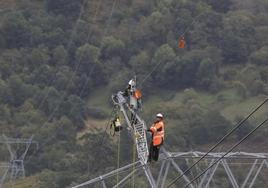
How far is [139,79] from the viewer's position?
184000mm

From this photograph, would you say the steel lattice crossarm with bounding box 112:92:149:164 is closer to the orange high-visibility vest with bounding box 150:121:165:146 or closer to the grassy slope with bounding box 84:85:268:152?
the orange high-visibility vest with bounding box 150:121:165:146

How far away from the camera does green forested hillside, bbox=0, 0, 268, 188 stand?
152 metres

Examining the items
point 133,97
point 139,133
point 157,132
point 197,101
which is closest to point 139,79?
point 197,101

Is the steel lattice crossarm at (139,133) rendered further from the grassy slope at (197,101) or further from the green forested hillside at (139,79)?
the grassy slope at (197,101)

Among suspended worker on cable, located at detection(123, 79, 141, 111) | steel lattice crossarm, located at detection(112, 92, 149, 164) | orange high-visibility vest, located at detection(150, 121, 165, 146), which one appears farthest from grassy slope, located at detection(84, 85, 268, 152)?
orange high-visibility vest, located at detection(150, 121, 165, 146)

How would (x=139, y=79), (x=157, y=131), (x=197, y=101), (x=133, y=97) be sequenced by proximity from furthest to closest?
(x=139, y=79) < (x=197, y=101) < (x=133, y=97) < (x=157, y=131)

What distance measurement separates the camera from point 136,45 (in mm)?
199000

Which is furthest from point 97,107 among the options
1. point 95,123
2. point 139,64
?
point 139,64

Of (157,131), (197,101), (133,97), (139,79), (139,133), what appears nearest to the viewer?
(157,131)

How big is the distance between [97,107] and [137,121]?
120 meters

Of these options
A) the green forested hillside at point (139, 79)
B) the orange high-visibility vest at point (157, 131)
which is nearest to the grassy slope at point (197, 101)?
the green forested hillside at point (139, 79)

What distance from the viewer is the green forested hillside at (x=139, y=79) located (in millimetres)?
151625

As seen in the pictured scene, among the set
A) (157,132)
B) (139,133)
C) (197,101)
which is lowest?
(157,132)

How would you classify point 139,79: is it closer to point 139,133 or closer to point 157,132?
point 139,133
